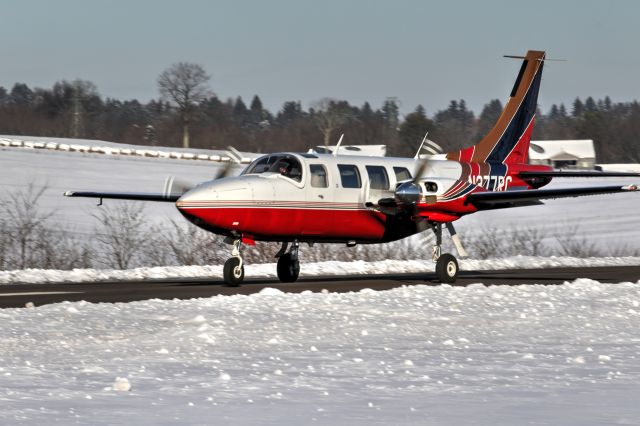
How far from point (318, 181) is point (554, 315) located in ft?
26.1

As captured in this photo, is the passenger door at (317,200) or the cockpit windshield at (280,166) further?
the passenger door at (317,200)

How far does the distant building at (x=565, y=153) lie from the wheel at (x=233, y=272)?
400ft

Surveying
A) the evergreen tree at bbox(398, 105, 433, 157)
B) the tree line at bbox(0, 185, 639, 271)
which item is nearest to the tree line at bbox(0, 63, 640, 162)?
the evergreen tree at bbox(398, 105, 433, 157)

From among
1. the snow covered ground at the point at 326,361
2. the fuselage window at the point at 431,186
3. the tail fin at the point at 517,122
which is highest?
the tail fin at the point at 517,122

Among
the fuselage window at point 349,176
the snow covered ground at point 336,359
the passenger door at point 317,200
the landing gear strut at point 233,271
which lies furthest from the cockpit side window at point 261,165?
the snow covered ground at point 336,359

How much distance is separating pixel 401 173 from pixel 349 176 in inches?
62.4

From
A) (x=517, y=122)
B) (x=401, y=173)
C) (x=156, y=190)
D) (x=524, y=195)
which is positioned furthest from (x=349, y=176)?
(x=156, y=190)

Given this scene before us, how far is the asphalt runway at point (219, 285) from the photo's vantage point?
62.1 feet

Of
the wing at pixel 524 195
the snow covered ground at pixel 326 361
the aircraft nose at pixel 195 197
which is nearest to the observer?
the snow covered ground at pixel 326 361

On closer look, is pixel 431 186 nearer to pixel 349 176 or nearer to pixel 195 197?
pixel 349 176

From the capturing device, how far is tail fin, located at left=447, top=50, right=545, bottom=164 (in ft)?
90.3

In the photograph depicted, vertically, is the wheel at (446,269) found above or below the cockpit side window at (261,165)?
below

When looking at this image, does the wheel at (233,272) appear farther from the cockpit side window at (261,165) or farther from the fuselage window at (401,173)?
the fuselage window at (401,173)

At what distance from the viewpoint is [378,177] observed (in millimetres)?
24094
